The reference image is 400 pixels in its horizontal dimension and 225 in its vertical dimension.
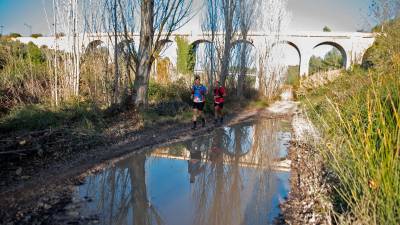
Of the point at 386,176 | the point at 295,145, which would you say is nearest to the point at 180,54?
the point at 295,145

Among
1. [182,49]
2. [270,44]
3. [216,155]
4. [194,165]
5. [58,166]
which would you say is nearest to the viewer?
[58,166]

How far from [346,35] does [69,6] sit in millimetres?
26930

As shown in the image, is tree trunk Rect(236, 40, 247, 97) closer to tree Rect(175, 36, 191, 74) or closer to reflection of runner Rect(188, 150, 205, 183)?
tree Rect(175, 36, 191, 74)

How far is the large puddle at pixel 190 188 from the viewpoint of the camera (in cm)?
349

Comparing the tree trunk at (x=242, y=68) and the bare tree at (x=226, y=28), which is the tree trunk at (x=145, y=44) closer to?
the bare tree at (x=226, y=28)

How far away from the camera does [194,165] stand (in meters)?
5.67

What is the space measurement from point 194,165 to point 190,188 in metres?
1.24

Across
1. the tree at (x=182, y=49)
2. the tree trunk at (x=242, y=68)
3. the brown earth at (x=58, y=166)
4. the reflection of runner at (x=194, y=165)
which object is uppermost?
the tree at (x=182, y=49)

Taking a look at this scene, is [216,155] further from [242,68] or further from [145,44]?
[242,68]

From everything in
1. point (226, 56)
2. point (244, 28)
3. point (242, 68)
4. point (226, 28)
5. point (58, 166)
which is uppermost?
point (244, 28)

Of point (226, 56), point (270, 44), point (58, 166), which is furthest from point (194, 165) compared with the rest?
point (270, 44)

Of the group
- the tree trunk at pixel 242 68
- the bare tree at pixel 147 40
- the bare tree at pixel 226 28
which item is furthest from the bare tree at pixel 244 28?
the bare tree at pixel 147 40

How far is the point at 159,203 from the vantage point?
3805mm

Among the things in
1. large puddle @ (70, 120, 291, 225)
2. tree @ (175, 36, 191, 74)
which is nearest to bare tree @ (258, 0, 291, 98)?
tree @ (175, 36, 191, 74)
